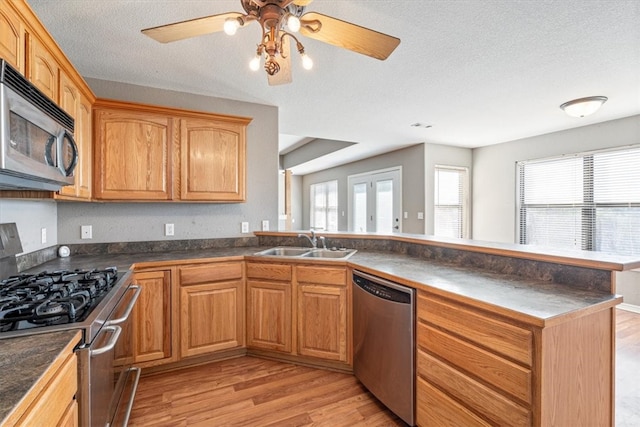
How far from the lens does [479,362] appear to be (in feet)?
4.29

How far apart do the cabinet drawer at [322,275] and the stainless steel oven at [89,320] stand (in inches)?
44.4

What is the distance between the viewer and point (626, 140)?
369 cm

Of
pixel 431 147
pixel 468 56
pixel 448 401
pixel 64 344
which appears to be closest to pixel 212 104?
pixel 468 56

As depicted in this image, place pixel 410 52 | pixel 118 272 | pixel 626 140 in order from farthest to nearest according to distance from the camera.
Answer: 1. pixel 626 140
2. pixel 410 52
3. pixel 118 272

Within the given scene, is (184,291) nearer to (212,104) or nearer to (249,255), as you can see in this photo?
(249,255)

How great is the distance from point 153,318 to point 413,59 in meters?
2.78

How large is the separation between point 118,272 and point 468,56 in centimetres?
287

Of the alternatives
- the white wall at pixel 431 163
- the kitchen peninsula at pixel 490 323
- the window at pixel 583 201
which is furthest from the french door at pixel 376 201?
the kitchen peninsula at pixel 490 323

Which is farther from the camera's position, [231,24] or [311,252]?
[311,252]

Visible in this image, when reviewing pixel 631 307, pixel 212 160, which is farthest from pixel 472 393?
pixel 631 307

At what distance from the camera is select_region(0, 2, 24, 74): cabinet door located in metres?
1.23

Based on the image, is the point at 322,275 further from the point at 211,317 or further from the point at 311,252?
the point at 211,317

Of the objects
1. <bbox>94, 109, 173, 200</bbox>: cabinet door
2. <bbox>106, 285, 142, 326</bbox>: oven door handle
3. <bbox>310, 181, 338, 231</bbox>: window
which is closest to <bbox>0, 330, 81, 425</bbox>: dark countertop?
<bbox>106, 285, 142, 326</bbox>: oven door handle

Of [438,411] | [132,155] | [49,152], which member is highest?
[132,155]
